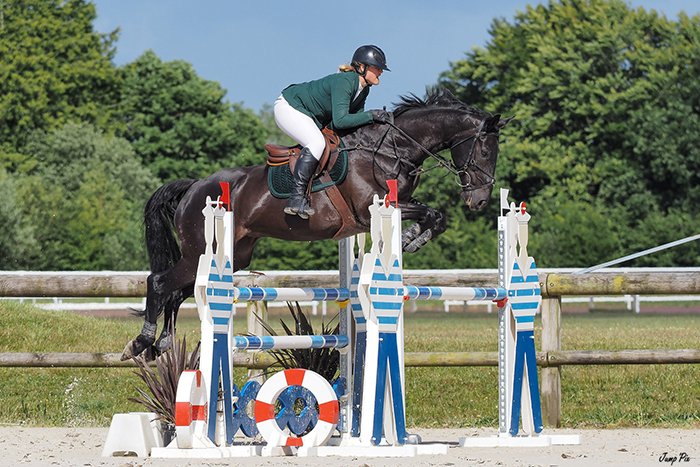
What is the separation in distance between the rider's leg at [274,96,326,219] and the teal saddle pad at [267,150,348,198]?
0.36ft

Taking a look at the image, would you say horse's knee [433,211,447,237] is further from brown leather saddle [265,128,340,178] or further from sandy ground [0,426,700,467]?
sandy ground [0,426,700,467]

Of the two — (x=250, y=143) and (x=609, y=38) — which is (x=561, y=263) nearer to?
(x=609, y=38)

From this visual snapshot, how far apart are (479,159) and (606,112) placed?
26.3 m

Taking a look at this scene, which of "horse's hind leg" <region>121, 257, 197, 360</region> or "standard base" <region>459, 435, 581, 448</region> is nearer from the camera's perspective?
"standard base" <region>459, 435, 581, 448</region>

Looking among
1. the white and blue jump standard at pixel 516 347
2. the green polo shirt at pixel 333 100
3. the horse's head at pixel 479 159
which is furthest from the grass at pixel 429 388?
the green polo shirt at pixel 333 100

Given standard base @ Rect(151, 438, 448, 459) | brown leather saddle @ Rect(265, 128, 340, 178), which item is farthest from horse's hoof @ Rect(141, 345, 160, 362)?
brown leather saddle @ Rect(265, 128, 340, 178)

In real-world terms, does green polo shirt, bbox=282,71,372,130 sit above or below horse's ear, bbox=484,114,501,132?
above

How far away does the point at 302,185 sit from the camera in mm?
5223

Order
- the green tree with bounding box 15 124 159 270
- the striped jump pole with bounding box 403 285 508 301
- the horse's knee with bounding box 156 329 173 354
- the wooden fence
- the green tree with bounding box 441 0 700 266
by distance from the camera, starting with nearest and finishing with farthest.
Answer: the striped jump pole with bounding box 403 285 508 301 < the horse's knee with bounding box 156 329 173 354 < the wooden fence < the green tree with bounding box 15 124 159 270 < the green tree with bounding box 441 0 700 266

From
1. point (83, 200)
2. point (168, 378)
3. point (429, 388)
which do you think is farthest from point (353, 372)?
point (83, 200)

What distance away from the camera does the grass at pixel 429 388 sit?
6.62 metres

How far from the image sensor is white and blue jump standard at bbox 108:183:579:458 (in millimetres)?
4488

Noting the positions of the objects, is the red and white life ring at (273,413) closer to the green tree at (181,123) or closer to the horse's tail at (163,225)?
the horse's tail at (163,225)

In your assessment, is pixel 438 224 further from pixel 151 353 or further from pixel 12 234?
pixel 12 234
